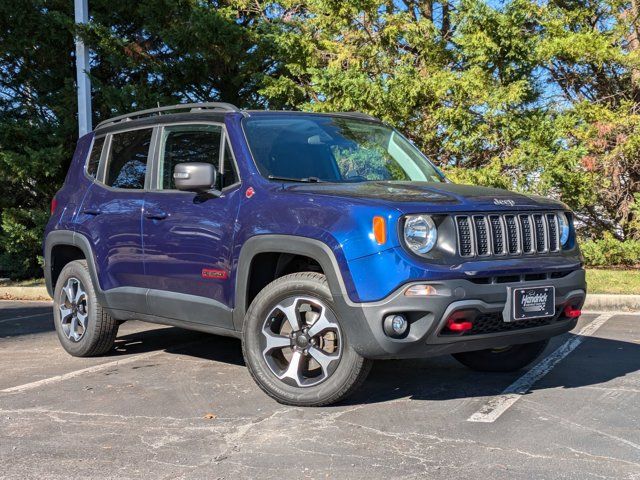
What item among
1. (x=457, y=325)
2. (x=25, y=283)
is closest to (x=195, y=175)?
(x=457, y=325)

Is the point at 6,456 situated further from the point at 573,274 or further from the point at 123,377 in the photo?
the point at 573,274

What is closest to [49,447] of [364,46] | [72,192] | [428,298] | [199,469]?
[199,469]

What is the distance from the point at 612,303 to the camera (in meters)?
9.70

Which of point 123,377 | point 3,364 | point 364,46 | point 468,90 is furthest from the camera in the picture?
point 364,46

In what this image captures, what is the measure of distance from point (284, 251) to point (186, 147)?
152 cm

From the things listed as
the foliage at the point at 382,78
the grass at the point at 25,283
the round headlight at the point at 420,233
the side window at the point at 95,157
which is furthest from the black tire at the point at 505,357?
the grass at the point at 25,283

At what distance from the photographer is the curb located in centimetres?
963

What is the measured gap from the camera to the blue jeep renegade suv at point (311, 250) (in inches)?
182

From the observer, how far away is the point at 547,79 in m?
14.3

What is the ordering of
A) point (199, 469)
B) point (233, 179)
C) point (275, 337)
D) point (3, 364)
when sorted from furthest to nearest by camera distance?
1. point (3, 364)
2. point (233, 179)
3. point (275, 337)
4. point (199, 469)

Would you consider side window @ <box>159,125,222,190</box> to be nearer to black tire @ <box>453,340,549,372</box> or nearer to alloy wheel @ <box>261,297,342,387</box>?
alloy wheel @ <box>261,297,342,387</box>

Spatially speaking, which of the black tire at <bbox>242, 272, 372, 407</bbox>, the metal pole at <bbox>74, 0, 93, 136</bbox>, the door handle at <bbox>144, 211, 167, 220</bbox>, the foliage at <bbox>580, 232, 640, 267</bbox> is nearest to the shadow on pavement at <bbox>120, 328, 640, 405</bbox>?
the black tire at <bbox>242, 272, 372, 407</bbox>

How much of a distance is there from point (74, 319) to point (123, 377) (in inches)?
42.6

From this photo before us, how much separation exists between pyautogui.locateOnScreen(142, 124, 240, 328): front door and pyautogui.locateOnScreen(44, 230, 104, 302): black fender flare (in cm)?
75
